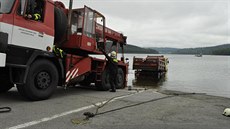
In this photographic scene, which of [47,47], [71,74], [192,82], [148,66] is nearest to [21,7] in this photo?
[47,47]

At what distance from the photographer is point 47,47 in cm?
772

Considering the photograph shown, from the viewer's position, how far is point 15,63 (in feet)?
22.1

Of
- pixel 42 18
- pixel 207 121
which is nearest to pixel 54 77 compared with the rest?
pixel 42 18

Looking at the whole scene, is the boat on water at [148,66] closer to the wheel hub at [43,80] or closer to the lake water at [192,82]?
the lake water at [192,82]

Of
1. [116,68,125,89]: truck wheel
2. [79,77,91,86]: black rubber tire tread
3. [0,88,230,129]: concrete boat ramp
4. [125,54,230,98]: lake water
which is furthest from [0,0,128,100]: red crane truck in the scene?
[125,54,230,98]: lake water

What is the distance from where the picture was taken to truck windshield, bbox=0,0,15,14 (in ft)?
21.4

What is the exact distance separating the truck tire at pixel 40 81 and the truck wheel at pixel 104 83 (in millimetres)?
3123

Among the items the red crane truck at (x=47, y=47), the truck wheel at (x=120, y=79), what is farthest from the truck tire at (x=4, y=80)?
the truck wheel at (x=120, y=79)

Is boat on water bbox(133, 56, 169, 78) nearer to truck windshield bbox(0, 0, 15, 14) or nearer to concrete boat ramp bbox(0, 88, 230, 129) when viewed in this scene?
concrete boat ramp bbox(0, 88, 230, 129)

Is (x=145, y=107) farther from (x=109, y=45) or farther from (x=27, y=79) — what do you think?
(x=109, y=45)

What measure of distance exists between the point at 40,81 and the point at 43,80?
127mm

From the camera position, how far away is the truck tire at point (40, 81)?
7.18m

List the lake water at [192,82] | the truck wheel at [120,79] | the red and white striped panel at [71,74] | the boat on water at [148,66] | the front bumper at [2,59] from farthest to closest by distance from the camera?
the boat on water at [148,66] < the lake water at [192,82] < the truck wheel at [120,79] < the red and white striped panel at [71,74] < the front bumper at [2,59]

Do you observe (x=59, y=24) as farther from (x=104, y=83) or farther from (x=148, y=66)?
(x=148, y=66)
